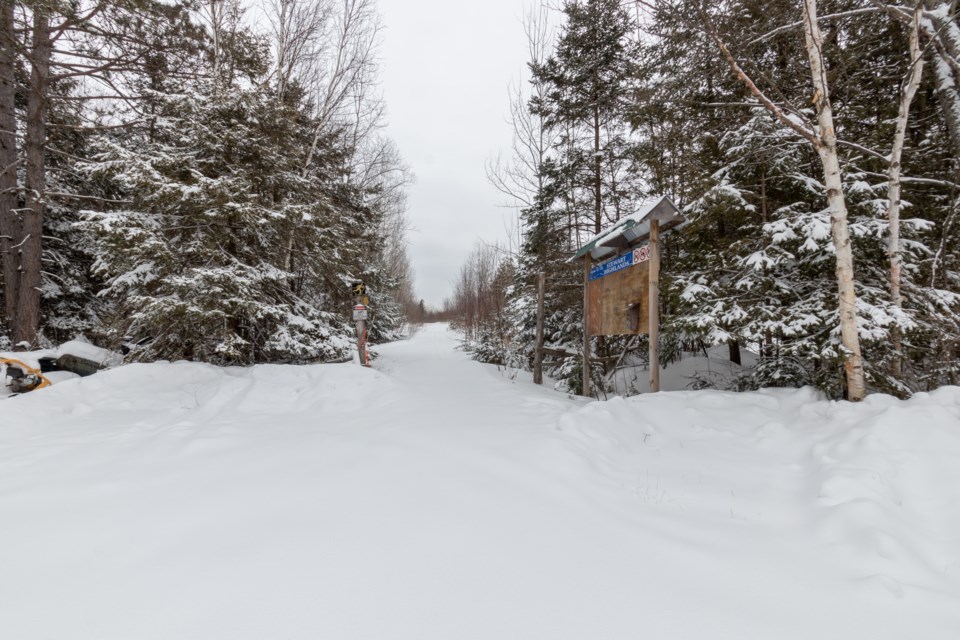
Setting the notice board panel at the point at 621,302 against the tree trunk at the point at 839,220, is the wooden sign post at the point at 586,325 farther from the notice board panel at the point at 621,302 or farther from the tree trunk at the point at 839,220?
the tree trunk at the point at 839,220

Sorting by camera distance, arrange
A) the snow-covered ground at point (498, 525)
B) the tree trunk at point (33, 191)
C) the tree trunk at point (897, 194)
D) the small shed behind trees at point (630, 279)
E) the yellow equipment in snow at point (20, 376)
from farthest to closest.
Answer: the tree trunk at point (33, 191), the yellow equipment in snow at point (20, 376), the small shed behind trees at point (630, 279), the tree trunk at point (897, 194), the snow-covered ground at point (498, 525)

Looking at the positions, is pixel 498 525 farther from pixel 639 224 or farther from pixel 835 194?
pixel 835 194

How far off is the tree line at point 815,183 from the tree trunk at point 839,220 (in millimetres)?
16

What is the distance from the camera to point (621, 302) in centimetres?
589

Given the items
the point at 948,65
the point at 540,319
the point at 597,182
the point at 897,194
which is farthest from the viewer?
the point at 597,182

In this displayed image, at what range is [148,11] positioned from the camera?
7.11 meters

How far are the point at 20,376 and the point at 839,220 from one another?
37.6 ft

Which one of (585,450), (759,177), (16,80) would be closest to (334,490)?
(585,450)

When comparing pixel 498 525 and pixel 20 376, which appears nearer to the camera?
pixel 498 525

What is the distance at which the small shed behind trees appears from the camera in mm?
5074

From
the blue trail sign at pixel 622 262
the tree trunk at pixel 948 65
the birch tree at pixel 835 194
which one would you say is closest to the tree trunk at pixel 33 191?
the blue trail sign at pixel 622 262

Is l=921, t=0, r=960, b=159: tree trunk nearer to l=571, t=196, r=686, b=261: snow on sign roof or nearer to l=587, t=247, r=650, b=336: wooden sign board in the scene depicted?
l=571, t=196, r=686, b=261: snow on sign roof

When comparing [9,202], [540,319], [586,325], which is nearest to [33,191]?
[9,202]

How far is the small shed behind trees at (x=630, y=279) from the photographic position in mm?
5074
